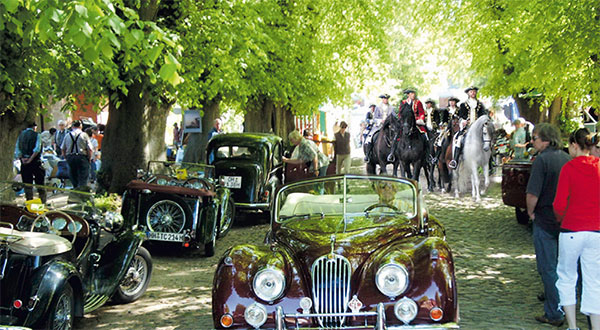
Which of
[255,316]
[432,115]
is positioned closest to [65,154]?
[432,115]

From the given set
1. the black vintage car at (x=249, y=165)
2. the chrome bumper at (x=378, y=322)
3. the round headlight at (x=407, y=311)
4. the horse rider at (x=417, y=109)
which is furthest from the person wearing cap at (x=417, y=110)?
the chrome bumper at (x=378, y=322)

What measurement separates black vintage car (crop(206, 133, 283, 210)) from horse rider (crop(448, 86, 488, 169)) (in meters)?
4.01

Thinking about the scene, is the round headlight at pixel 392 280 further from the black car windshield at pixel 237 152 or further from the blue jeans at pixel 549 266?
the black car windshield at pixel 237 152

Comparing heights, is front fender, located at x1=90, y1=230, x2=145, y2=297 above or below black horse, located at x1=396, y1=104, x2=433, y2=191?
below

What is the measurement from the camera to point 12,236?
6531 millimetres

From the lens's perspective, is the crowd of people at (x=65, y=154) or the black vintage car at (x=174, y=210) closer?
the black vintage car at (x=174, y=210)

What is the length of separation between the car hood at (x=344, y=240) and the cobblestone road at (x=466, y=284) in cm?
129

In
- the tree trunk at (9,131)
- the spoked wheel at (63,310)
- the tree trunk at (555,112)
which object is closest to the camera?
the spoked wheel at (63,310)

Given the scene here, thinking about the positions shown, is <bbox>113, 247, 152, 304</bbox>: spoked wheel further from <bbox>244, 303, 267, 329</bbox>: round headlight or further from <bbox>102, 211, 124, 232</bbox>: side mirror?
<bbox>244, 303, 267, 329</bbox>: round headlight

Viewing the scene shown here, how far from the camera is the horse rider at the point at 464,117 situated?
16.4 metres

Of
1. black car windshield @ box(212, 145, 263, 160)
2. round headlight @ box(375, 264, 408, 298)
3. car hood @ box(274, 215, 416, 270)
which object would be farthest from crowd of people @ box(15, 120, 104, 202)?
round headlight @ box(375, 264, 408, 298)

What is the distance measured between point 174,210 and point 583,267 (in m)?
7.28

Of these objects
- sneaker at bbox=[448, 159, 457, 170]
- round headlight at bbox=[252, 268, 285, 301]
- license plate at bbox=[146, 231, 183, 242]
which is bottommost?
round headlight at bbox=[252, 268, 285, 301]

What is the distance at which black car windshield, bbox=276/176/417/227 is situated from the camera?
8031 mm
